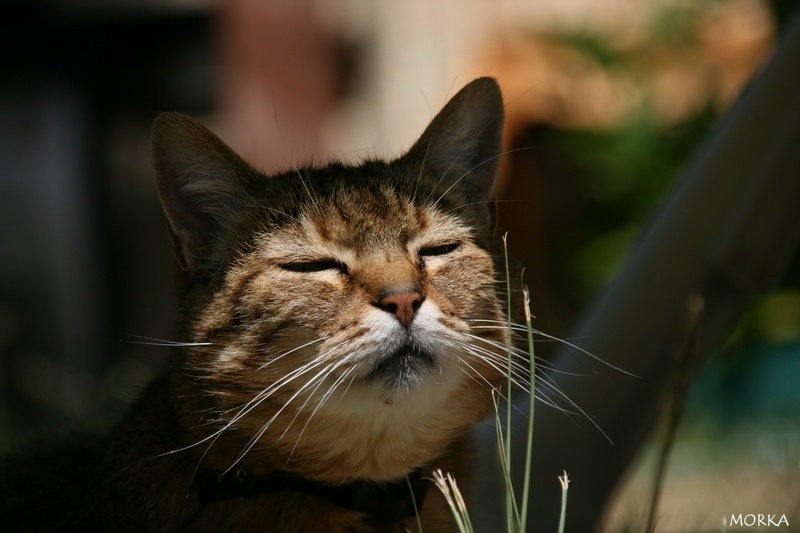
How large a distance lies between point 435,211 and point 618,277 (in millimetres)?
958

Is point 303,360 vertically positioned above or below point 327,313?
below

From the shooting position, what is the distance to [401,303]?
244 centimetres

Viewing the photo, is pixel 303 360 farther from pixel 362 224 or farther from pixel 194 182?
pixel 194 182

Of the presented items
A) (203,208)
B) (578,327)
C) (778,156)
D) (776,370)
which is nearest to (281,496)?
(203,208)

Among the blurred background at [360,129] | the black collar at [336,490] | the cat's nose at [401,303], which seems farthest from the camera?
the blurred background at [360,129]

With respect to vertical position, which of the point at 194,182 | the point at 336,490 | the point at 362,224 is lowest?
the point at 336,490

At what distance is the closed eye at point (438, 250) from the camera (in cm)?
274

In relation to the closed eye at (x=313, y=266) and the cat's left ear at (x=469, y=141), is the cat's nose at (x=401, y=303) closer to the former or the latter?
the closed eye at (x=313, y=266)

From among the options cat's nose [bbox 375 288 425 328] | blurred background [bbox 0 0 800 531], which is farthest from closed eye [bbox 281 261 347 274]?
blurred background [bbox 0 0 800 531]

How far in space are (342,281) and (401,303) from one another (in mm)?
215

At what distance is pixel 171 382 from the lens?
2.71 m

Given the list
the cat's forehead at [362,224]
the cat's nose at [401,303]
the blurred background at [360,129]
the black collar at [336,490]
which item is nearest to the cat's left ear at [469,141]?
the cat's forehead at [362,224]

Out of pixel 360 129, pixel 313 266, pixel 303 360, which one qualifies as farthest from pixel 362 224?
pixel 360 129

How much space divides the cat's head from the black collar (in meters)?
0.11
